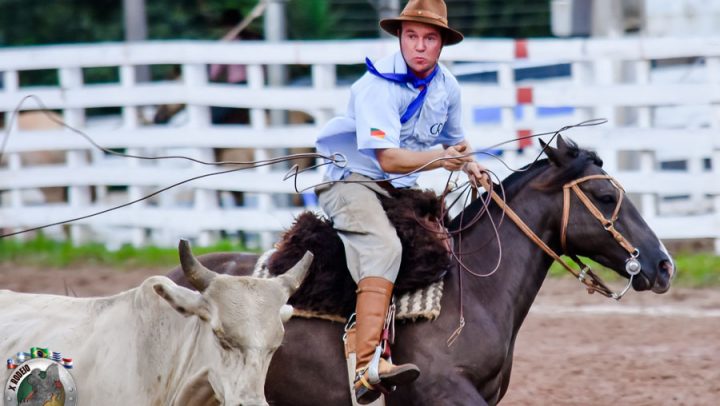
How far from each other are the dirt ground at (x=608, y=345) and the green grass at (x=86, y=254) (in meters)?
0.46

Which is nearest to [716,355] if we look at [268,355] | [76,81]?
[268,355]

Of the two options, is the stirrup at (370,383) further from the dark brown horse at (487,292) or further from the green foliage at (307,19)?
the green foliage at (307,19)

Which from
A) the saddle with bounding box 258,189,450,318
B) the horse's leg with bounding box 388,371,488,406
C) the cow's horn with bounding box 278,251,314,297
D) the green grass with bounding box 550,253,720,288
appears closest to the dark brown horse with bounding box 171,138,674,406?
the horse's leg with bounding box 388,371,488,406

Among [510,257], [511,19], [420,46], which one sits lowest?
[510,257]

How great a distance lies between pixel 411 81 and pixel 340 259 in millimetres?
850

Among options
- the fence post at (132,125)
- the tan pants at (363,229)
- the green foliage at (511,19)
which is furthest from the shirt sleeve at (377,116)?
the green foliage at (511,19)

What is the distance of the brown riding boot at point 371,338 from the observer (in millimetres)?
5199

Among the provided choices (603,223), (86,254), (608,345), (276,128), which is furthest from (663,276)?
(86,254)

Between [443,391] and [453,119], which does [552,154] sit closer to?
[453,119]

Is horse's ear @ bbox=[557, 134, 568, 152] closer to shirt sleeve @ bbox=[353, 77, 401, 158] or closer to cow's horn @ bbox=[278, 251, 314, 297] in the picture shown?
shirt sleeve @ bbox=[353, 77, 401, 158]

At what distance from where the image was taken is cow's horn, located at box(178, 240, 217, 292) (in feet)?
13.9

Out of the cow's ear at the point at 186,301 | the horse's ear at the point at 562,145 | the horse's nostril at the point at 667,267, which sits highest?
the horse's ear at the point at 562,145

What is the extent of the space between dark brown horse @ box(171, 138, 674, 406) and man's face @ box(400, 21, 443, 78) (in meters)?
0.70

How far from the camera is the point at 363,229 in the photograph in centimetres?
548
